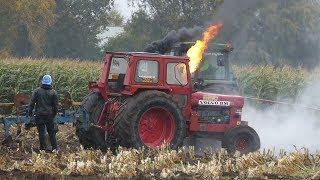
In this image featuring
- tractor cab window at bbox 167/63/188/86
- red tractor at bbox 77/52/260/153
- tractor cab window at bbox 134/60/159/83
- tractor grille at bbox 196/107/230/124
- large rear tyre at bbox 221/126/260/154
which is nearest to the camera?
red tractor at bbox 77/52/260/153

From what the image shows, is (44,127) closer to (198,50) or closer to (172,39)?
(198,50)

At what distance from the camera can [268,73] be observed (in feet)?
92.5

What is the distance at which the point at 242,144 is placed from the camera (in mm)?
15266

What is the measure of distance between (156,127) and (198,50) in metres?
2.63

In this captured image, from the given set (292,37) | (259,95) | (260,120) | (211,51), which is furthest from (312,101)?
(292,37)

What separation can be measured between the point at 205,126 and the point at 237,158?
3.36 metres

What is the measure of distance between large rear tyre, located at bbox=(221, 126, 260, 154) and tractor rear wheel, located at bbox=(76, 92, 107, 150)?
261 centimetres

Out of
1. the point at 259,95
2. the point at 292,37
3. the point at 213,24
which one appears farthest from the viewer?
the point at 292,37

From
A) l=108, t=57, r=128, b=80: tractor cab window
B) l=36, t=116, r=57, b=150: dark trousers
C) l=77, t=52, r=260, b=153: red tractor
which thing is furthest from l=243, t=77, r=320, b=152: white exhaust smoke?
l=36, t=116, r=57, b=150: dark trousers

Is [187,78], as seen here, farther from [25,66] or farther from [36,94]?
[25,66]

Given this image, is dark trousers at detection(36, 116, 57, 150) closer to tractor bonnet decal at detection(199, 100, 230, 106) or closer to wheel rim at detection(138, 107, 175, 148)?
wheel rim at detection(138, 107, 175, 148)

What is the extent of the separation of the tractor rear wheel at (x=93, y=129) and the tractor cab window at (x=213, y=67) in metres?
3.15

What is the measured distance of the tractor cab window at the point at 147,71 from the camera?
14305mm

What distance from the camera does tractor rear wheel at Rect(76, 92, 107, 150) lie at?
14922 millimetres
